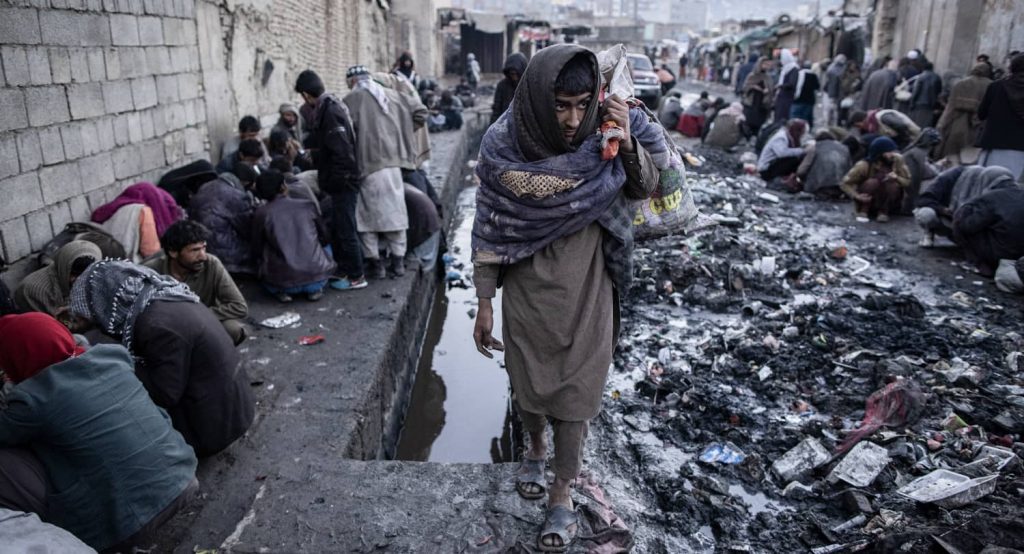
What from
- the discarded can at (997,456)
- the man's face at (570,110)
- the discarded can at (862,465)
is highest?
the man's face at (570,110)

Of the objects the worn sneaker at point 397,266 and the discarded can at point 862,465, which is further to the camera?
the worn sneaker at point 397,266

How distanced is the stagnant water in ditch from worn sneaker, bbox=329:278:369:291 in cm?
93

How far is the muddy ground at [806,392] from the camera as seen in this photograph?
271 centimetres

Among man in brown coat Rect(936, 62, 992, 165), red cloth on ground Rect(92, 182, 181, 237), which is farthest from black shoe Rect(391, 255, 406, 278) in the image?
man in brown coat Rect(936, 62, 992, 165)

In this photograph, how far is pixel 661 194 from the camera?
224cm

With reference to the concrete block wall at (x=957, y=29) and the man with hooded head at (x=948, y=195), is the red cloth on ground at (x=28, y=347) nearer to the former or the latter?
the man with hooded head at (x=948, y=195)

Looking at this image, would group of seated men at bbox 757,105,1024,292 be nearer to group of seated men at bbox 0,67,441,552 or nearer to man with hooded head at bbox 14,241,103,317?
group of seated men at bbox 0,67,441,552

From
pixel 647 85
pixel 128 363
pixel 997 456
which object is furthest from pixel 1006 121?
pixel 647 85

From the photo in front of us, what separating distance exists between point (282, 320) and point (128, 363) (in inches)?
88.2

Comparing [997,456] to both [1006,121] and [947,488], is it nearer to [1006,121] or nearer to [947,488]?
[947,488]

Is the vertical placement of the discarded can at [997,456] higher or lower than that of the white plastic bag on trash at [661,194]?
lower

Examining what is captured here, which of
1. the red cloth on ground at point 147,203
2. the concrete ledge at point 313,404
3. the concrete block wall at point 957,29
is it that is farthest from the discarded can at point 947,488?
the concrete block wall at point 957,29

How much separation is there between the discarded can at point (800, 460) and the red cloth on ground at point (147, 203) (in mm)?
4311

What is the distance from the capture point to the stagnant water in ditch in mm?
4559
